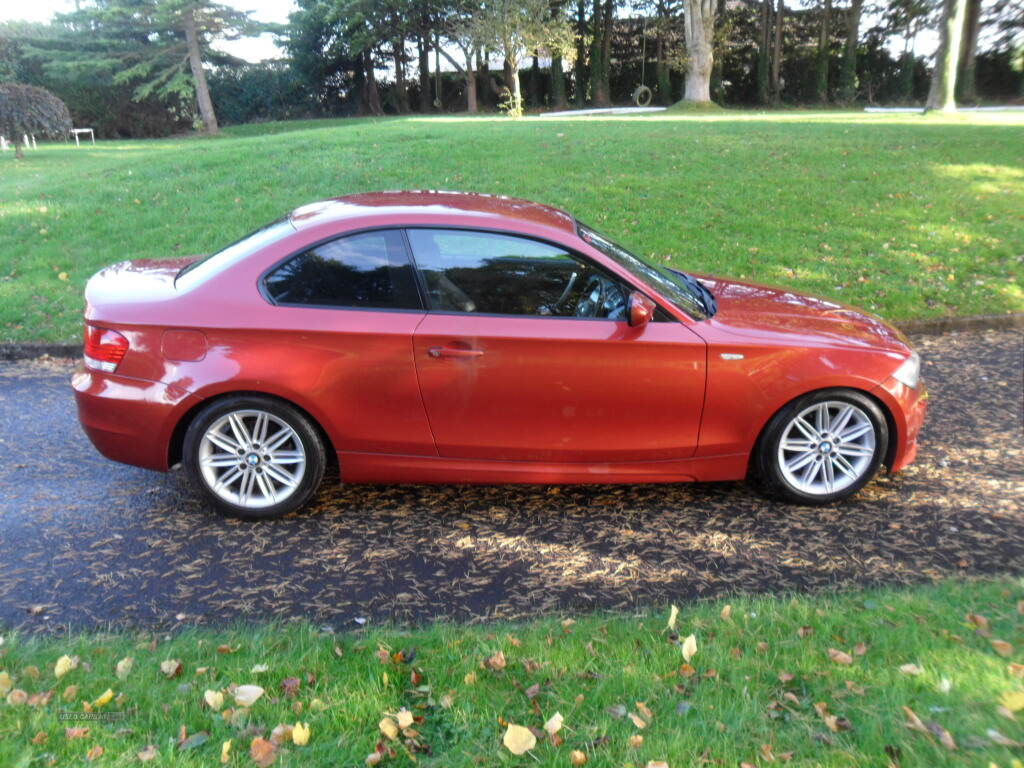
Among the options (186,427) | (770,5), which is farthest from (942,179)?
(770,5)

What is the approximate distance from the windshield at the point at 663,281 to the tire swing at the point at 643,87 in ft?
115

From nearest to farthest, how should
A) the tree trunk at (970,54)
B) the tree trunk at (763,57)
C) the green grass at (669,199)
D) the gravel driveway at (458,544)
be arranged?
1. the gravel driveway at (458,544)
2. the green grass at (669,199)
3. the tree trunk at (970,54)
4. the tree trunk at (763,57)

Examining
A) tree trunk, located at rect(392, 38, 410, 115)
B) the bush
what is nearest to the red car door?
the bush

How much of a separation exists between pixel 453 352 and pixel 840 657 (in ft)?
7.32

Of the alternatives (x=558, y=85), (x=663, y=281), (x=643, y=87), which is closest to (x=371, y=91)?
(x=558, y=85)

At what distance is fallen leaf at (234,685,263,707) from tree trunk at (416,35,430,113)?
40419 mm

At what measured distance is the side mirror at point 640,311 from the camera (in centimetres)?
404

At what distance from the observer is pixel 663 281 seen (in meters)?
4.62

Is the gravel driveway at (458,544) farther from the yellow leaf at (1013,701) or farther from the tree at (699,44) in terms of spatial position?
the tree at (699,44)

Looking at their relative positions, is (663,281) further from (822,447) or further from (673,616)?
(673,616)

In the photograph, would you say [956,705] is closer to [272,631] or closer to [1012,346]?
[272,631]

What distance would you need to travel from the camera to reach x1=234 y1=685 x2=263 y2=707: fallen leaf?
2713mm

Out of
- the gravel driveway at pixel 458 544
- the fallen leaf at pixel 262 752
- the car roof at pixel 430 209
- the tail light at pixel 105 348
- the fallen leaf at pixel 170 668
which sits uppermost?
the car roof at pixel 430 209

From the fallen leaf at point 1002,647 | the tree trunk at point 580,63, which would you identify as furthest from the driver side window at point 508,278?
the tree trunk at point 580,63
